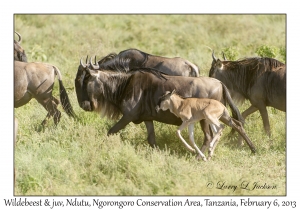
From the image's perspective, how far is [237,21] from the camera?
58.0 ft

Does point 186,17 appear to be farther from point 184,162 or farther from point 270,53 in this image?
point 184,162

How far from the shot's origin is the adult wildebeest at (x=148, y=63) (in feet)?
33.1

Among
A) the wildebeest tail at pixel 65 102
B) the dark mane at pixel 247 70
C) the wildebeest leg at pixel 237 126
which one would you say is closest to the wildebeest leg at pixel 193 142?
the wildebeest leg at pixel 237 126

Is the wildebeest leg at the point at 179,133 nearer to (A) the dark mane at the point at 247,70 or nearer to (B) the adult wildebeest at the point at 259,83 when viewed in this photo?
(B) the adult wildebeest at the point at 259,83

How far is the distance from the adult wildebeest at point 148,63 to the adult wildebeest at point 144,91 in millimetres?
1118

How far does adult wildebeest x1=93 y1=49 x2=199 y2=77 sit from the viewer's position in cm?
1009

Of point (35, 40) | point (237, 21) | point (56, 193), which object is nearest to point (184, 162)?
point (56, 193)

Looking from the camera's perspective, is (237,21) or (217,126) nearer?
(217,126)

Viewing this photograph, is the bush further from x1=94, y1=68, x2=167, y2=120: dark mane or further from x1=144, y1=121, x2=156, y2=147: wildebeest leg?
x1=144, y1=121, x2=156, y2=147: wildebeest leg

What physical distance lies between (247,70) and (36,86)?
3.24 meters

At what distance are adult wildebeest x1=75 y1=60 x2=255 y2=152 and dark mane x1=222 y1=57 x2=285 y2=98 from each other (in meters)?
0.98

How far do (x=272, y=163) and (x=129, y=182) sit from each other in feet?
7.24

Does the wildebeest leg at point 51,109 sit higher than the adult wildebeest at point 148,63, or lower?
lower

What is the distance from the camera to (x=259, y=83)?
9.36 metres
